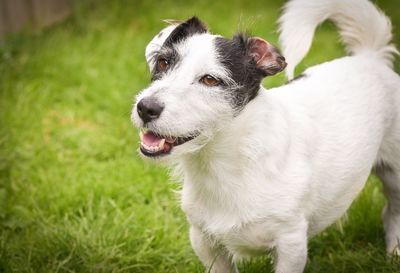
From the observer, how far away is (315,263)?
3562mm

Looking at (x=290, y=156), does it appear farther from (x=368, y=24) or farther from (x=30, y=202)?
(x=30, y=202)

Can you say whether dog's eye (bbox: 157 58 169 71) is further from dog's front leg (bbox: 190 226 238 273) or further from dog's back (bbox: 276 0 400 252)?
dog's front leg (bbox: 190 226 238 273)

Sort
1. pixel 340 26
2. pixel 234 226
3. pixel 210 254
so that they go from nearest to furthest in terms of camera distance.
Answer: pixel 234 226
pixel 210 254
pixel 340 26

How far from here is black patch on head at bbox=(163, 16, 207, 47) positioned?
→ 9.78 ft

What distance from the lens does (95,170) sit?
4.82 m

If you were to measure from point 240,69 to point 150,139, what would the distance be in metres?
0.50

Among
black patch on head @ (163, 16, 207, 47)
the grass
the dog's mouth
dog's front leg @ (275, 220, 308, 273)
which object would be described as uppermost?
black patch on head @ (163, 16, 207, 47)

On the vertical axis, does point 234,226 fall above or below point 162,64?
below

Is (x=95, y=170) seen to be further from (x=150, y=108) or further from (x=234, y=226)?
(x=150, y=108)

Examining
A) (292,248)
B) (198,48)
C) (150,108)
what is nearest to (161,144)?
(150,108)

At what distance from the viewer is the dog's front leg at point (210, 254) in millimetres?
3221

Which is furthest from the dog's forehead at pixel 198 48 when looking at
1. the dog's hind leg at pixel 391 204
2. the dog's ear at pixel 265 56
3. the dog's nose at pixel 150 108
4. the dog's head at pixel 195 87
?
the dog's hind leg at pixel 391 204

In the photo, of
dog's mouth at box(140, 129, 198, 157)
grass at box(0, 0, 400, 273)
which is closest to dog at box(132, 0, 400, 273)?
dog's mouth at box(140, 129, 198, 157)

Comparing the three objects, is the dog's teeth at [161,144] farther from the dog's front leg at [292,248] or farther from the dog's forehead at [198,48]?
the dog's front leg at [292,248]
